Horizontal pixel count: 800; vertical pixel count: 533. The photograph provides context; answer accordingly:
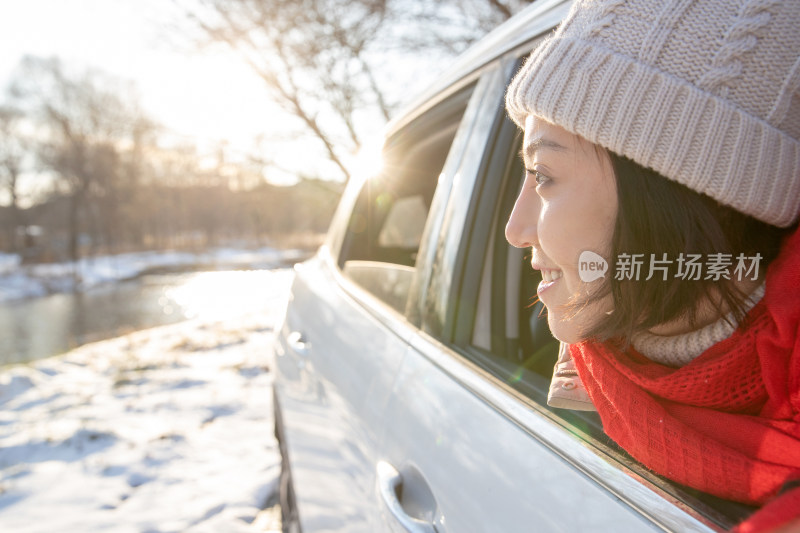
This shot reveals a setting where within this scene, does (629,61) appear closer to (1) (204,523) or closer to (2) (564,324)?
(2) (564,324)

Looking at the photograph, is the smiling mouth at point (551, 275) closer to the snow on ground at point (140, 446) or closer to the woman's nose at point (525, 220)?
the woman's nose at point (525, 220)

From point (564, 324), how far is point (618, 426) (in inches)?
6.9

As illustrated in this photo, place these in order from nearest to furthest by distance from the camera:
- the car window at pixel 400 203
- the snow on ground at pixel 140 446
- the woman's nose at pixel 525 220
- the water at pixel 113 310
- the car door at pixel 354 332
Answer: the woman's nose at pixel 525 220 → the car door at pixel 354 332 → the car window at pixel 400 203 → the snow on ground at pixel 140 446 → the water at pixel 113 310

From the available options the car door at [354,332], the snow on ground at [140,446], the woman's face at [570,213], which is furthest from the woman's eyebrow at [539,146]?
the snow on ground at [140,446]

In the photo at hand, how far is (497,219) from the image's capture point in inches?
56.5

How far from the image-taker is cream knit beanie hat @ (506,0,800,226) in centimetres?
73

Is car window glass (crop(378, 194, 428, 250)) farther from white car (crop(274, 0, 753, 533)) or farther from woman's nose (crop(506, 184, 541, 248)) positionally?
woman's nose (crop(506, 184, 541, 248))

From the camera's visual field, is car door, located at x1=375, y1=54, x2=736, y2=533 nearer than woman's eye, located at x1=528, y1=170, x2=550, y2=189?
Yes

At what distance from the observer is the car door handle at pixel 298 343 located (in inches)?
79.9

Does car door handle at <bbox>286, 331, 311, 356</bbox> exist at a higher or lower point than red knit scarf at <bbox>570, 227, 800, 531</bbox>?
lower

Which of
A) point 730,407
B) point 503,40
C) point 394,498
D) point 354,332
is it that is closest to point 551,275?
point 730,407

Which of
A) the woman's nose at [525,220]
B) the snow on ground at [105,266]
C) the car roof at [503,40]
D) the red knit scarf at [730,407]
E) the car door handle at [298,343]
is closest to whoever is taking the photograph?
the red knit scarf at [730,407]

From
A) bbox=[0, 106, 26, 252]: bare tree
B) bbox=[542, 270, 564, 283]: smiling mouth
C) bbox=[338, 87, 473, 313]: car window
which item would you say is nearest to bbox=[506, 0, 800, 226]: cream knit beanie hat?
bbox=[542, 270, 564, 283]: smiling mouth

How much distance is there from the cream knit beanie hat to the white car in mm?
372
